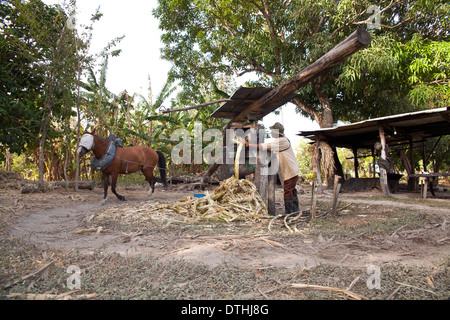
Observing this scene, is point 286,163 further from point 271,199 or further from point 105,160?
point 105,160

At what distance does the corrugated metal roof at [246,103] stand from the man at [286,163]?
586 millimetres

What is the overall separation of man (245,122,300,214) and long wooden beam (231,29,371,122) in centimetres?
65

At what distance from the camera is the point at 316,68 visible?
3.90 m

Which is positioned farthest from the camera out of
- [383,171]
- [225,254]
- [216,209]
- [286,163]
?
[383,171]

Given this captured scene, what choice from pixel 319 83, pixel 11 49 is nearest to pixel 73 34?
pixel 11 49

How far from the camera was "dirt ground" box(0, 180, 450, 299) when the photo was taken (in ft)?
6.76

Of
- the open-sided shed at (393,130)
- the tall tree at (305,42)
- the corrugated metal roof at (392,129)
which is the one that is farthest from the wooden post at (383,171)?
the tall tree at (305,42)

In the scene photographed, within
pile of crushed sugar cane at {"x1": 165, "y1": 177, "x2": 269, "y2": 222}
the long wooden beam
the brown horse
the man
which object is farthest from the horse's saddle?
the man

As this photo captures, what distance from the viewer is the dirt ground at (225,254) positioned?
81.1 inches

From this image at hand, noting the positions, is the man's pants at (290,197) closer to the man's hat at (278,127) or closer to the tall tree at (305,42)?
the man's hat at (278,127)

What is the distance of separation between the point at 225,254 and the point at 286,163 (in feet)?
9.52

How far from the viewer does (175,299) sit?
1898 mm

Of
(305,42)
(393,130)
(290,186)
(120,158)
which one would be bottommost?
(290,186)

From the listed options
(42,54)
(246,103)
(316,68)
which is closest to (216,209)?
(246,103)
